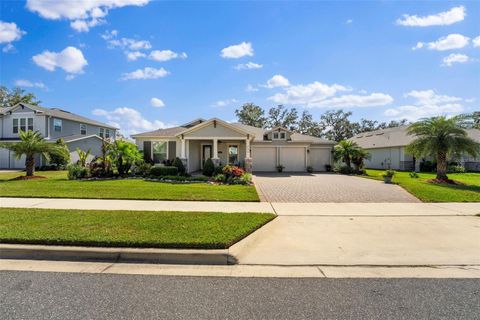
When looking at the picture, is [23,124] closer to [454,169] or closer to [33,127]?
[33,127]

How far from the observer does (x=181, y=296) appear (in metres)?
3.44

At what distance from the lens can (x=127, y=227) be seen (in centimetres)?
593

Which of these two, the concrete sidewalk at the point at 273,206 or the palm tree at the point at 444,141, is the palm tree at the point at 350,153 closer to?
the palm tree at the point at 444,141

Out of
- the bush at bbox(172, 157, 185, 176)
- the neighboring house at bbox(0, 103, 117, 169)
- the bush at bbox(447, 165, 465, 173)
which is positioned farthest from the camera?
the neighboring house at bbox(0, 103, 117, 169)

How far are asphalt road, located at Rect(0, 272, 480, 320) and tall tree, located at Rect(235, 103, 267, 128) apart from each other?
4826 cm

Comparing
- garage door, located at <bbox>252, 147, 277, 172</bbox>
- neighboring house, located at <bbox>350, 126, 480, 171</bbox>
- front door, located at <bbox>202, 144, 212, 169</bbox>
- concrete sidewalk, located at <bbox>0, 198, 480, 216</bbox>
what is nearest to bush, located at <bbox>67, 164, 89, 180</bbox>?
concrete sidewalk, located at <bbox>0, 198, 480, 216</bbox>

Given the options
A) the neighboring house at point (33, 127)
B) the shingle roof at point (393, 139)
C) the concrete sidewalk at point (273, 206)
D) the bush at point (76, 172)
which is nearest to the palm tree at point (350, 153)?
the shingle roof at point (393, 139)

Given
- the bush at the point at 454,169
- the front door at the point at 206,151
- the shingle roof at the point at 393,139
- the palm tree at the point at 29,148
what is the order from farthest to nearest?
the shingle roof at the point at 393,139, the bush at the point at 454,169, the front door at the point at 206,151, the palm tree at the point at 29,148

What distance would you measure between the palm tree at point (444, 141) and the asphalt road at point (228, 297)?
15547mm

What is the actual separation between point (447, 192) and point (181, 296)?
1346cm

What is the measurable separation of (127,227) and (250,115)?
46856mm

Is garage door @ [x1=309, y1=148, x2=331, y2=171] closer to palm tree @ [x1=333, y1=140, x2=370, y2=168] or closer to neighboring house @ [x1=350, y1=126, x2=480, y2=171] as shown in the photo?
palm tree @ [x1=333, y1=140, x2=370, y2=168]

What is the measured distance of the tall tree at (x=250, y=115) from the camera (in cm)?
5150

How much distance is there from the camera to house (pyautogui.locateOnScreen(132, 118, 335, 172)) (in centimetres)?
1853
